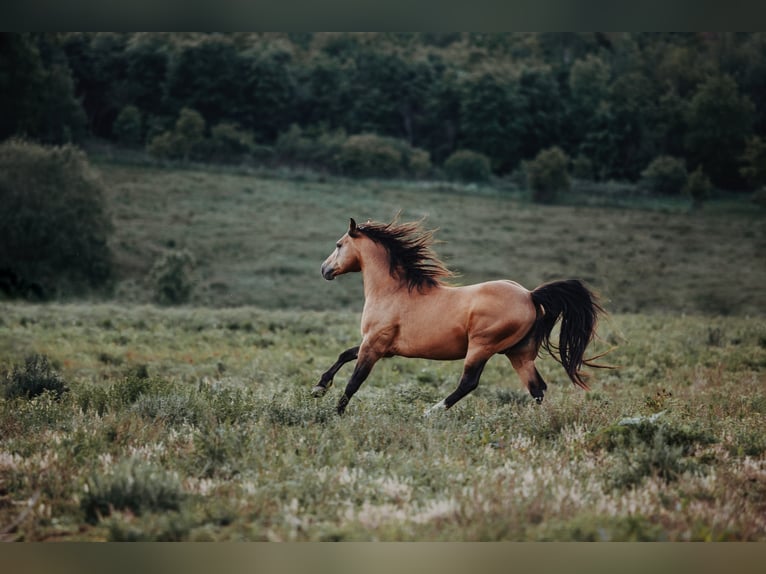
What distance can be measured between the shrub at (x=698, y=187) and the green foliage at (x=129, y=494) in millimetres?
35562

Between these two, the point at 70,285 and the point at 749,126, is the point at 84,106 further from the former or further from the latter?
the point at 749,126

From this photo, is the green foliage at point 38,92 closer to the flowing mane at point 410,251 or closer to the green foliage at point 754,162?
the green foliage at point 754,162

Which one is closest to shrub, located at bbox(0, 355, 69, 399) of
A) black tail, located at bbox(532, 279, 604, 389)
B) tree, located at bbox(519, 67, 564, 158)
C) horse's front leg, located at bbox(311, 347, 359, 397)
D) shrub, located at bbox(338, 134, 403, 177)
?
horse's front leg, located at bbox(311, 347, 359, 397)

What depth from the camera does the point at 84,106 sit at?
45.8 metres

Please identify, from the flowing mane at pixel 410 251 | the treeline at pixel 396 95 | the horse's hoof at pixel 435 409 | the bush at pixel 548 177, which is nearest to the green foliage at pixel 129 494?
the horse's hoof at pixel 435 409

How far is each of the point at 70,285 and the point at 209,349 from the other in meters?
15.0

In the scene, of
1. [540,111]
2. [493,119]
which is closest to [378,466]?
[493,119]

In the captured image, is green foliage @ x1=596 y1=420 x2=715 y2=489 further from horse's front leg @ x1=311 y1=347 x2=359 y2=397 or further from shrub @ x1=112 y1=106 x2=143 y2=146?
shrub @ x1=112 y1=106 x2=143 y2=146

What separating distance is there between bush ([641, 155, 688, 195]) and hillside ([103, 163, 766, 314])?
926mm

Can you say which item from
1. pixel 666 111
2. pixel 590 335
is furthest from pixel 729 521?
pixel 666 111

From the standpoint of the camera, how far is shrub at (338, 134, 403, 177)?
145 ft

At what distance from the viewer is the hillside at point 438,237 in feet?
95.7

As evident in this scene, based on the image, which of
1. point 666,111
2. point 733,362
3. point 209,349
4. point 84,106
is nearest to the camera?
point 733,362

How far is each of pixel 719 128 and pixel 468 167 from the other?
42.5ft
